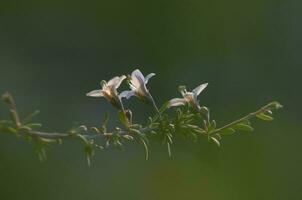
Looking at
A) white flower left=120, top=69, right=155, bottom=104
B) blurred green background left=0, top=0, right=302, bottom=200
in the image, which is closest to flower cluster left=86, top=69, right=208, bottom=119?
white flower left=120, top=69, right=155, bottom=104

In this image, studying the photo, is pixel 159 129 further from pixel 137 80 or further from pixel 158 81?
pixel 158 81

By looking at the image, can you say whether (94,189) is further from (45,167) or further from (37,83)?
(37,83)

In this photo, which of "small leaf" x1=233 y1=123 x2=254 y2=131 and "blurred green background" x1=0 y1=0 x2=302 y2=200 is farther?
"blurred green background" x1=0 y1=0 x2=302 y2=200

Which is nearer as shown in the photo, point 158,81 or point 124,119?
point 124,119

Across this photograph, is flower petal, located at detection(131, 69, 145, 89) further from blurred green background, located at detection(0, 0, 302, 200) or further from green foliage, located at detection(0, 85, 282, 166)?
blurred green background, located at detection(0, 0, 302, 200)

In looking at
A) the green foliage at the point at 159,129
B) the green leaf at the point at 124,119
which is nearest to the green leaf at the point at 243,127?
the green foliage at the point at 159,129

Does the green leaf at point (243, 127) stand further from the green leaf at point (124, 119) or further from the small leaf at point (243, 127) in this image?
the green leaf at point (124, 119)

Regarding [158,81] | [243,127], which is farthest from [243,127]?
[158,81]

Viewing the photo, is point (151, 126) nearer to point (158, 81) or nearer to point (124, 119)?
point (124, 119)

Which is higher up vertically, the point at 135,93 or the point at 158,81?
the point at 135,93
